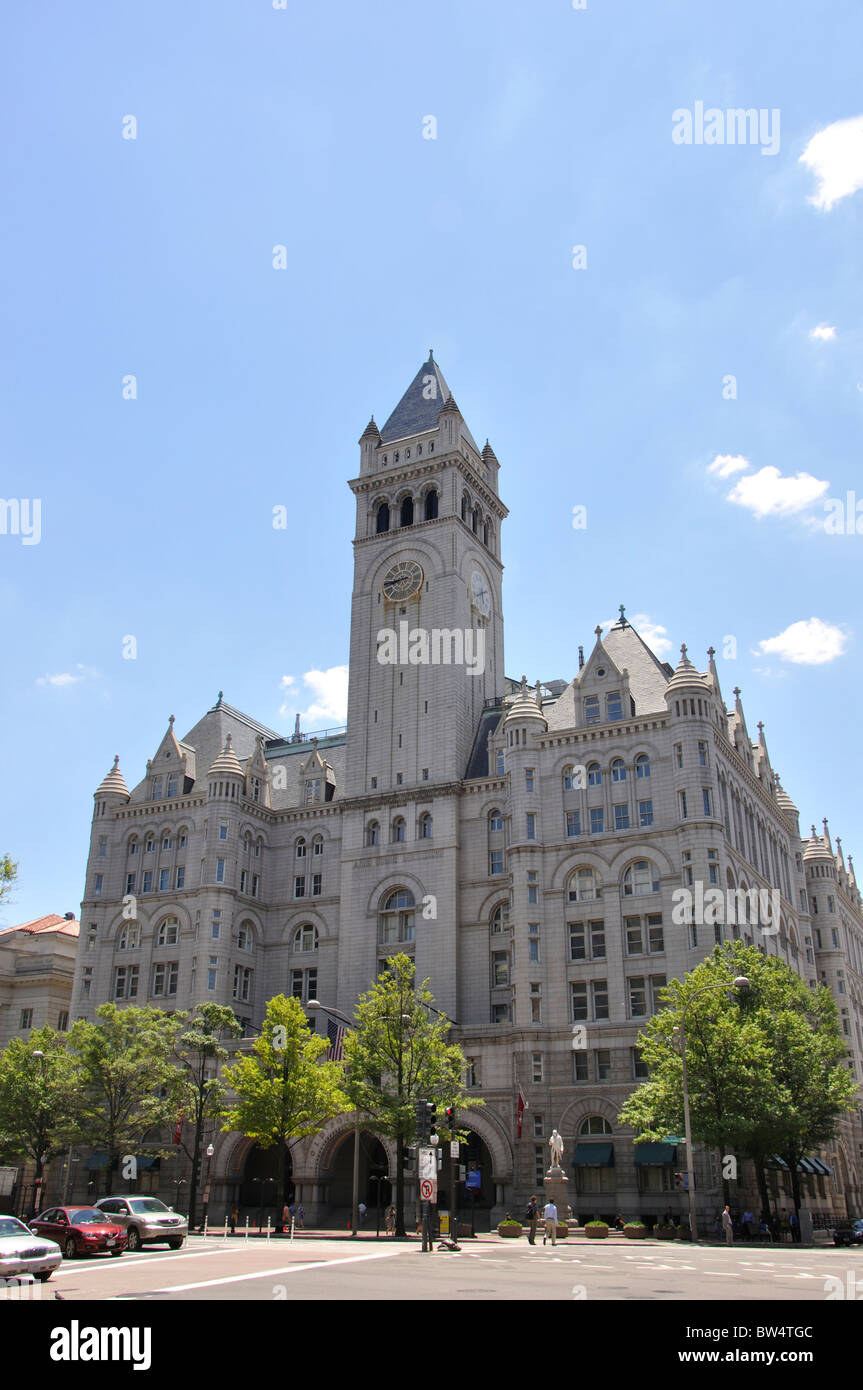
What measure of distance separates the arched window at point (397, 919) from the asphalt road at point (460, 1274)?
96.6 ft

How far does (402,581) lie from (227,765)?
16927 mm

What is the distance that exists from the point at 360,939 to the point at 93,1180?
69.0 ft

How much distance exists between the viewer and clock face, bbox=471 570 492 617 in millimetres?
76806

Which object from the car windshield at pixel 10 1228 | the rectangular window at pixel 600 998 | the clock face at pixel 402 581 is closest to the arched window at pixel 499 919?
the rectangular window at pixel 600 998

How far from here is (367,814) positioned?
70.9 m

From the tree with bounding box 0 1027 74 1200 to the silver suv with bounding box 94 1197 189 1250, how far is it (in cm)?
2333

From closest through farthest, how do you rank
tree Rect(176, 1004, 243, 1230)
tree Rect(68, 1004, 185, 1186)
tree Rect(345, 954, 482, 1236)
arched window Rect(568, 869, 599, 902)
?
tree Rect(345, 954, 482, 1236) → tree Rect(176, 1004, 243, 1230) → tree Rect(68, 1004, 185, 1186) → arched window Rect(568, 869, 599, 902)

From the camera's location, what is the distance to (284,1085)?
5038 centimetres

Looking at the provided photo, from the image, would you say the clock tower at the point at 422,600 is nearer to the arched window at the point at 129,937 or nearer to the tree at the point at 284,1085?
the arched window at the point at 129,937

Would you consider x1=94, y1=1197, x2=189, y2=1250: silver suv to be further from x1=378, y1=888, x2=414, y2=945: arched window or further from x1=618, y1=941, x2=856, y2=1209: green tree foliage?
x1=378, y1=888, x2=414, y2=945: arched window

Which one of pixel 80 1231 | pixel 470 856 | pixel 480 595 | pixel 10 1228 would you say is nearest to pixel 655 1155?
pixel 470 856

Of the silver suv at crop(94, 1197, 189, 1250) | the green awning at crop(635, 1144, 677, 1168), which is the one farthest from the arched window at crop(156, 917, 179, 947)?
the silver suv at crop(94, 1197, 189, 1250)

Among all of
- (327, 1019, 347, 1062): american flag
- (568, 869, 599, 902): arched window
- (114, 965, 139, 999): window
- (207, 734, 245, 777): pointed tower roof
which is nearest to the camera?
(327, 1019, 347, 1062): american flag
